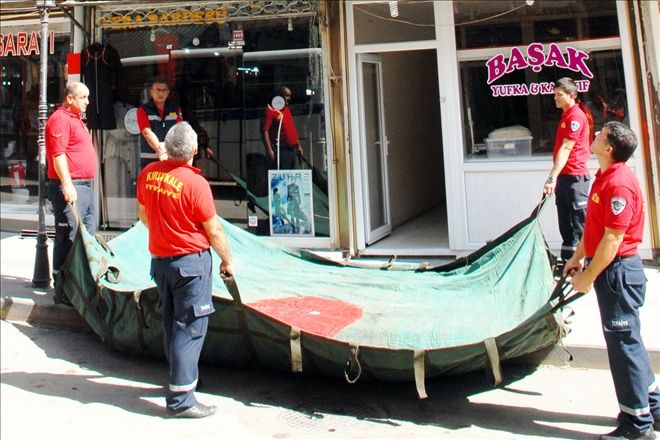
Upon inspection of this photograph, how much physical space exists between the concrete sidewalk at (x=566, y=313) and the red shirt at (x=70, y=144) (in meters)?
1.27

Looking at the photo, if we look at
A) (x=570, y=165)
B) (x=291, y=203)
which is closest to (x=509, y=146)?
(x=570, y=165)

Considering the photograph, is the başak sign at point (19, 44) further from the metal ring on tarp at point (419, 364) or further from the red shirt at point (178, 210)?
the metal ring on tarp at point (419, 364)

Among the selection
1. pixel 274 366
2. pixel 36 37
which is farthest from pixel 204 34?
pixel 274 366

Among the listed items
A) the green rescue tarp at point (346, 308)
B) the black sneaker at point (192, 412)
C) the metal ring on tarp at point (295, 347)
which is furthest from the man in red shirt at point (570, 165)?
the black sneaker at point (192, 412)

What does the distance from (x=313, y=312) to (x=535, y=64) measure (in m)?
4.42

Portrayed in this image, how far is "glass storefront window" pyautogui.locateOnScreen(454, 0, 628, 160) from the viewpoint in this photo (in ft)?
25.6

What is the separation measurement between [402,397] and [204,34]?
618 centimetres

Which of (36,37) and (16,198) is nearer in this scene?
(36,37)

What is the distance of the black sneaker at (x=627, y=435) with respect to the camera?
12.9ft

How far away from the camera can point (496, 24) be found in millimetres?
8125

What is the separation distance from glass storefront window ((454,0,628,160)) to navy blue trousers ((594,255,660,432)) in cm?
427

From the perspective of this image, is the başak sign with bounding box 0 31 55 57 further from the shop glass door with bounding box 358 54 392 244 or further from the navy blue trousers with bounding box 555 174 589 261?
the navy blue trousers with bounding box 555 174 589 261

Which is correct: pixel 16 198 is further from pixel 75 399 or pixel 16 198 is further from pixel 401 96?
pixel 75 399

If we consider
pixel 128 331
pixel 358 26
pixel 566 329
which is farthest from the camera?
pixel 358 26
